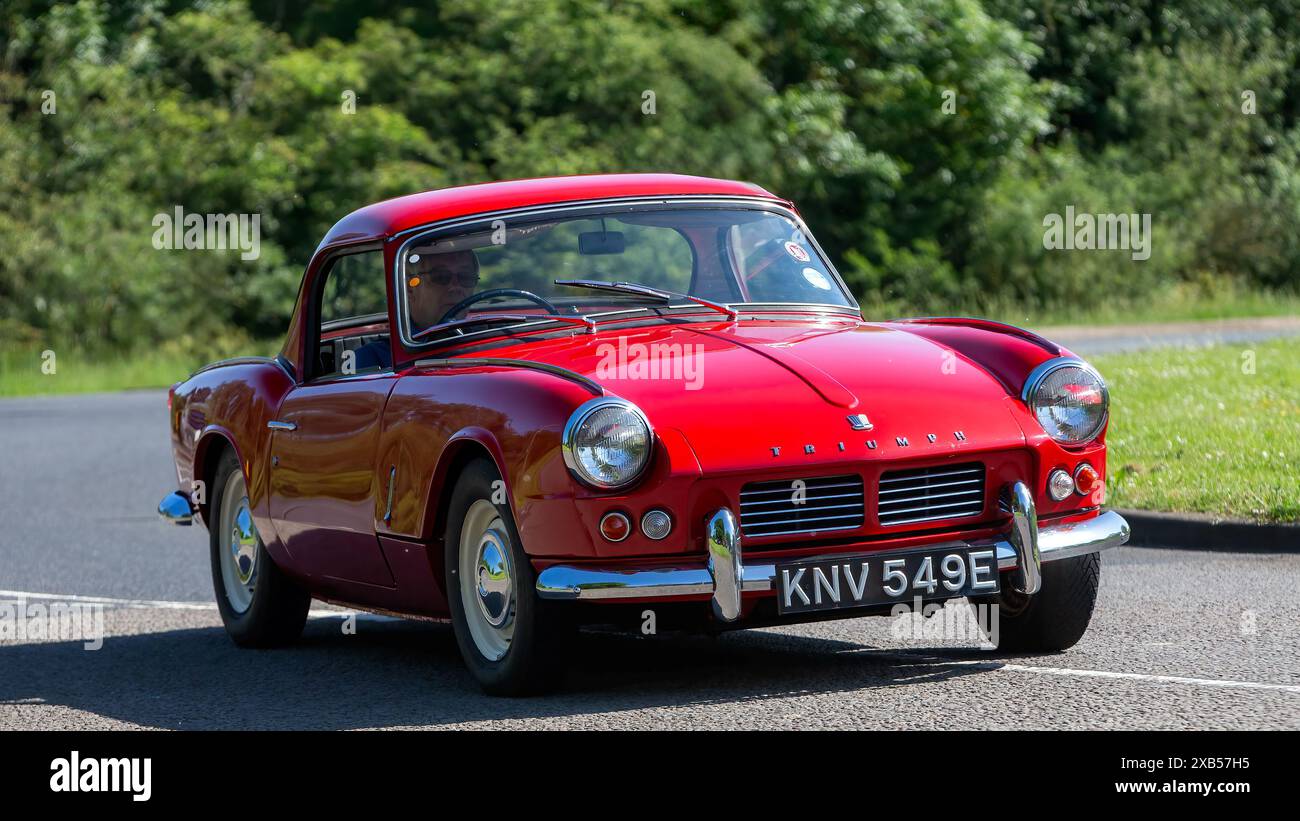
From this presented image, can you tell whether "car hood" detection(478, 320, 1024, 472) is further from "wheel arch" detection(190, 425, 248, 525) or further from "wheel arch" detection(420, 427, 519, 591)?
"wheel arch" detection(190, 425, 248, 525)

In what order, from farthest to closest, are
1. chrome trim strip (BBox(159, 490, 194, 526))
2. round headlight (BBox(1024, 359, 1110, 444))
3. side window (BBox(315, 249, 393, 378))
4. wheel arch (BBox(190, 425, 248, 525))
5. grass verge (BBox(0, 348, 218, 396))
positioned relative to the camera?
1. grass verge (BBox(0, 348, 218, 396))
2. chrome trim strip (BBox(159, 490, 194, 526))
3. wheel arch (BBox(190, 425, 248, 525))
4. side window (BBox(315, 249, 393, 378))
5. round headlight (BBox(1024, 359, 1110, 444))

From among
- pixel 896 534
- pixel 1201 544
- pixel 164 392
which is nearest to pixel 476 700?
pixel 896 534

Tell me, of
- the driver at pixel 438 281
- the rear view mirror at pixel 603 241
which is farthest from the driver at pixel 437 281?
the rear view mirror at pixel 603 241

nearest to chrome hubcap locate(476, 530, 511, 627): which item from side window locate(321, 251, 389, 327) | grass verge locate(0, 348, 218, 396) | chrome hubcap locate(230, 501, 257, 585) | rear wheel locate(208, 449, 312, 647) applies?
side window locate(321, 251, 389, 327)

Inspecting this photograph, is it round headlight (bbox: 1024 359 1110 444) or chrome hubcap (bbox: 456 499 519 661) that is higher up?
round headlight (bbox: 1024 359 1110 444)

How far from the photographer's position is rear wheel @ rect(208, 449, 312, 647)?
805cm

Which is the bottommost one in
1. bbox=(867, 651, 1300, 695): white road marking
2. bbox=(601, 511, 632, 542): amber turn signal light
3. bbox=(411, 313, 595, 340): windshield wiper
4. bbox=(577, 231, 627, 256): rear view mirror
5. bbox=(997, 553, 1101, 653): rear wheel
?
bbox=(867, 651, 1300, 695): white road marking

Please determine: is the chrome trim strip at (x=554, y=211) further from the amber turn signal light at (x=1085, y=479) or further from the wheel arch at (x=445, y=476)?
the amber turn signal light at (x=1085, y=479)

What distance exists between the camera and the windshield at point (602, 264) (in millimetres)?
7137

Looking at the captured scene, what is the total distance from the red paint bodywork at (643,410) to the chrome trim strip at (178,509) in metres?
0.81

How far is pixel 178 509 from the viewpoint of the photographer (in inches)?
339

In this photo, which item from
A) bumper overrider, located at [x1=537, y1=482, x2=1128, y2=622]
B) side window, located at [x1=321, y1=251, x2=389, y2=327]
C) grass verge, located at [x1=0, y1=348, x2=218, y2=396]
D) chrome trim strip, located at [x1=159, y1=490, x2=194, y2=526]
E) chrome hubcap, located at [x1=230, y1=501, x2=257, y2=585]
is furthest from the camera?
grass verge, located at [x1=0, y1=348, x2=218, y2=396]

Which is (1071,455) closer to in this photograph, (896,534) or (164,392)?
(896,534)

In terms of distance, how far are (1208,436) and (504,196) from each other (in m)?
6.10
